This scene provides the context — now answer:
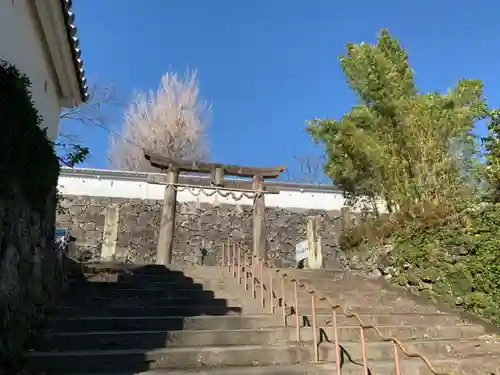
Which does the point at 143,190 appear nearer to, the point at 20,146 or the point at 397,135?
the point at 397,135

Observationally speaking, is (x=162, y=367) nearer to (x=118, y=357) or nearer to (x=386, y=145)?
(x=118, y=357)

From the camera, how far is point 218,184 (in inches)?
391

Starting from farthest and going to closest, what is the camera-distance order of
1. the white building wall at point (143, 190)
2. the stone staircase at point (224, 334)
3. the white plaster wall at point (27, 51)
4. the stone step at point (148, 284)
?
the white building wall at point (143, 190) → the stone step at point (148, 284) → the white plaster wall at point (27, 51) → the stone staircase at point (224, 334)

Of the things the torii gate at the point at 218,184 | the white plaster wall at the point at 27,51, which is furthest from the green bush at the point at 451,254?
the white plaster wall at the point at 27,51

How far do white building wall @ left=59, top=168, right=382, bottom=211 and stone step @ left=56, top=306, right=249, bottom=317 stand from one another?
798 centimetres

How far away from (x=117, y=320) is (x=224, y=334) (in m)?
1.16

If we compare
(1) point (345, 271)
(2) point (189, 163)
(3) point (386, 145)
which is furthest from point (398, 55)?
(2) point (189, 163)

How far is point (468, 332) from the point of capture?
16.8 feet

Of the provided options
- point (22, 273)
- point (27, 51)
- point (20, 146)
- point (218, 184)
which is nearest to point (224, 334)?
point (22, 273)

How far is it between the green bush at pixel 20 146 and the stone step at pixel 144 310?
1289mm

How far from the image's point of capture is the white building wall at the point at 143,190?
13.7 metres

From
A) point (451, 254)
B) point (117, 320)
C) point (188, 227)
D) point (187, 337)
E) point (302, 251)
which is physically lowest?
point (187, 337)

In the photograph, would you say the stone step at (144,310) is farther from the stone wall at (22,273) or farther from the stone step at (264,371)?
the stone step at (264,371)

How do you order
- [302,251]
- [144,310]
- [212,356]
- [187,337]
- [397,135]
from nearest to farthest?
1. [212,356]
2. [187,337]
3. [144,310]
4. [397,135]
5. [302,251]
